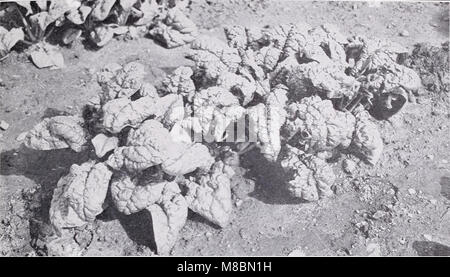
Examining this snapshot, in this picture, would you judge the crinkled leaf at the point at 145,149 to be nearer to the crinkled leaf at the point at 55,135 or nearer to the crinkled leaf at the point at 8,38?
the crinkled leaf at the point at 55,135

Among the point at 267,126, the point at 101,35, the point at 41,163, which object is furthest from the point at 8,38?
the point at 267,126

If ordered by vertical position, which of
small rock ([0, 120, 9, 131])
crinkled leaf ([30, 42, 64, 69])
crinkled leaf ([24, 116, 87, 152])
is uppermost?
crinkled leaf ([24, 116, 87, 152])

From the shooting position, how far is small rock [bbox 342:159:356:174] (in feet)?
15.5

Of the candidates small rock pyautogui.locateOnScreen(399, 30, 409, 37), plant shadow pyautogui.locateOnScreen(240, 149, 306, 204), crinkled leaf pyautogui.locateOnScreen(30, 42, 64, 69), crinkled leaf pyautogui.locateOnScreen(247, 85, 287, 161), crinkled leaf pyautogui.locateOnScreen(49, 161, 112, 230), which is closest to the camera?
crinkled leaf pyautogui.locateOnScreen(49, 161, 112, 230)

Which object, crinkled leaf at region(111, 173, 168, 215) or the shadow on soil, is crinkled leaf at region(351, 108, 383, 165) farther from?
crinkled leaf at region(111, 173, 168, 215)

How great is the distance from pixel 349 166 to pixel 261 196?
0.99 m

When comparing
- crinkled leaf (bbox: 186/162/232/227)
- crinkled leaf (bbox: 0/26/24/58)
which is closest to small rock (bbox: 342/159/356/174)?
crinkled leaf (bbox: 186/162/232/227)

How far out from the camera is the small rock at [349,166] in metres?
→ 4.73

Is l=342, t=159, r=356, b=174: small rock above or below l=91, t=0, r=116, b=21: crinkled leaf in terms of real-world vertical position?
below

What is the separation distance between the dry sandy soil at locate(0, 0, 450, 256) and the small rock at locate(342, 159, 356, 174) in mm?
53

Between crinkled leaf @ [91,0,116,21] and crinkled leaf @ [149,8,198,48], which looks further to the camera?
crinkled leaf @ [149,8,198,48]

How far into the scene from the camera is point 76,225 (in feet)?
13.5

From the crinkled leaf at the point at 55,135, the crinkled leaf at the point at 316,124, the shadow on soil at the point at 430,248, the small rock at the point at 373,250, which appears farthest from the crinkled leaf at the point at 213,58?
the shadow on soil at the point at 430,248

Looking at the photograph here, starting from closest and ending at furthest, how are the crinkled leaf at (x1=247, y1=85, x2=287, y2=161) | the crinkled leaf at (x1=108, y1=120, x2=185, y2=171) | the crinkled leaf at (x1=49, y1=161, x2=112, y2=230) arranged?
the crinkled leaf at (x1=108, y1=120, x2=185, y2=171) → the crinkled leaf at (x1=49, y1=161, x2=112, y2=230) → the crinkled leaf at (x1=247, y1=85, x2=287, y2=161)
